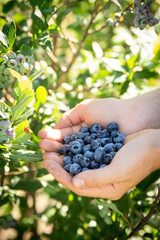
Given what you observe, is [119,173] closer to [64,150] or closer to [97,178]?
[97,178]

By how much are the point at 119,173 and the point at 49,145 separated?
448 millimetres

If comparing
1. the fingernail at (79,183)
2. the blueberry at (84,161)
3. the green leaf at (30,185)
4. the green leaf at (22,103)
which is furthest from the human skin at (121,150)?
the green leaf at (22,103)

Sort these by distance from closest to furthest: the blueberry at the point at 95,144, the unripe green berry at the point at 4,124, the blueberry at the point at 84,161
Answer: the unripe green berry at the point at 4,124
the blueberry at the point at 84,161
the blueberry at the point at 95,144

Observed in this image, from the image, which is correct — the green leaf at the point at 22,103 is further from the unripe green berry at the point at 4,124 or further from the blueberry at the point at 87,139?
the blueberry at the point at 87,139

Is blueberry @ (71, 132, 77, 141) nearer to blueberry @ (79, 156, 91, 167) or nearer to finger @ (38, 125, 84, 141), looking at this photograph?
finger @ (38, 125, 84, 141)

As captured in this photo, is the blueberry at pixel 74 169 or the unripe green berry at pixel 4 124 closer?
the unripe green berry at pixel 4 124

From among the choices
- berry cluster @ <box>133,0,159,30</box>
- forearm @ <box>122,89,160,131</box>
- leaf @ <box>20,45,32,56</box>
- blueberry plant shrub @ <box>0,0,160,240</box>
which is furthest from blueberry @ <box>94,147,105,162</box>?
berry cluster @ <box>133,0,159,30</box>

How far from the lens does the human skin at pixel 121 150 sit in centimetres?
111

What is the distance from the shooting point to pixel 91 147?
1.45 metres

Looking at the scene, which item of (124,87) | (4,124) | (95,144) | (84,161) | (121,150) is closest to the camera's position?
(4,124)

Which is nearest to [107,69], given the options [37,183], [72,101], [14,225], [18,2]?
[72,101]

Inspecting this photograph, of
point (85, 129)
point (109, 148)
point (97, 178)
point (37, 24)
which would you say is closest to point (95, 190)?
point (97, 178)

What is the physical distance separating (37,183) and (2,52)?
0.78m

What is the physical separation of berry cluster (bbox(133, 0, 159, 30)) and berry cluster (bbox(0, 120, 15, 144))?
87 cm
